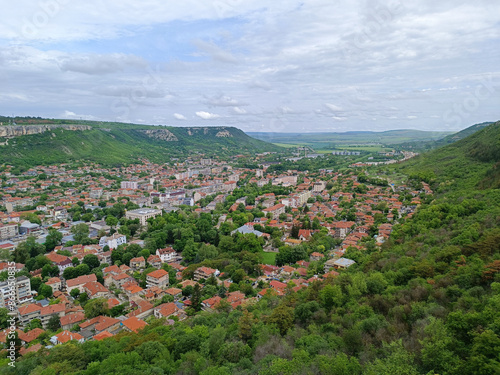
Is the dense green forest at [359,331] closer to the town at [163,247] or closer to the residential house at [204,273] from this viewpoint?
the town at [163,247]

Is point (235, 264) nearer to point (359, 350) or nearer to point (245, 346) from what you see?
point (245, 346)

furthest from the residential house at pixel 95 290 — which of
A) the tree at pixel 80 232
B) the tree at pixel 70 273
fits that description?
the tree at pixel 80 232

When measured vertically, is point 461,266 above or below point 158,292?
above

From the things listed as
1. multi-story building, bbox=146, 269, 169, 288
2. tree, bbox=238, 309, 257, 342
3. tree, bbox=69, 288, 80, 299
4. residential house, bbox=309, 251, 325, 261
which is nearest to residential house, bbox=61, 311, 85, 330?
tree, bbox=69, 288, 80, 299

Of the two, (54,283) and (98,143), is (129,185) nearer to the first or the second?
(54,283)

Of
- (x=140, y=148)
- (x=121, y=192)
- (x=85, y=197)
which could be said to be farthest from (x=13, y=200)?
(x=140, y=148)

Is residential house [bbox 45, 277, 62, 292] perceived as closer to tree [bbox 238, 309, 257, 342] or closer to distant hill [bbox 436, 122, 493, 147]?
tree [bbox 238, 309, 257, 342]

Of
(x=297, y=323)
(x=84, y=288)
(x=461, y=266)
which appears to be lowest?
(x=84, y=288)

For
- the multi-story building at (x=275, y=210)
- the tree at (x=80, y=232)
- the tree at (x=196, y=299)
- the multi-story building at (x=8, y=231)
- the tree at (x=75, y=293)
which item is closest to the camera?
the tree at (x=196, y=299)
